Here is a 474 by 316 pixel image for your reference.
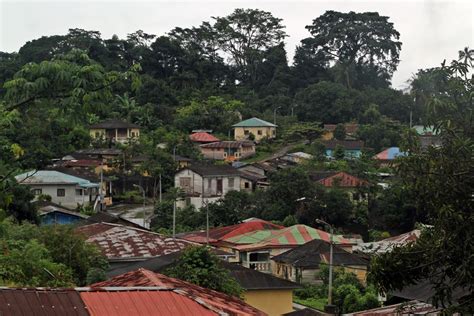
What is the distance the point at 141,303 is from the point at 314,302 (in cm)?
1302

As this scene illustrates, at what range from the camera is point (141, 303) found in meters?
8.09

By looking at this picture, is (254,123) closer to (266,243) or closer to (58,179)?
(58,179)

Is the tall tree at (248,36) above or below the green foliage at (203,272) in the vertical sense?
above

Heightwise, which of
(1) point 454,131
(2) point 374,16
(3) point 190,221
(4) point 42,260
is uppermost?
(2) point 374,16

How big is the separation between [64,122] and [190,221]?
24.8 metres

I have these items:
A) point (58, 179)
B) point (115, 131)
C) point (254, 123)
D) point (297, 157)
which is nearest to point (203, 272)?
point (58, 179)

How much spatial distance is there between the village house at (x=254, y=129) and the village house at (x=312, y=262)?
24452 millimetres

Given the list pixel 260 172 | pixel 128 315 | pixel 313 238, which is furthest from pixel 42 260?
pixel 260 172

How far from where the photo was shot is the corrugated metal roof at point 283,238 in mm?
25453

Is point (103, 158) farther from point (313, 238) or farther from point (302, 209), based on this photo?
point (313, 238)

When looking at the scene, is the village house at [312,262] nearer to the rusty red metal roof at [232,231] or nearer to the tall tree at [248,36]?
the rusty red metal roof at [232,231]

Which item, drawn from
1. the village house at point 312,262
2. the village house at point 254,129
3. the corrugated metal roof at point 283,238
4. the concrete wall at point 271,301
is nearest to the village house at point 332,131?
the village house at point 254,129

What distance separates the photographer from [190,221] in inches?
1236

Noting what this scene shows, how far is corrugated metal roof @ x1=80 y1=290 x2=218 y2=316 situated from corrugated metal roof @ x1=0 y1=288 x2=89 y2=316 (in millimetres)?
125
